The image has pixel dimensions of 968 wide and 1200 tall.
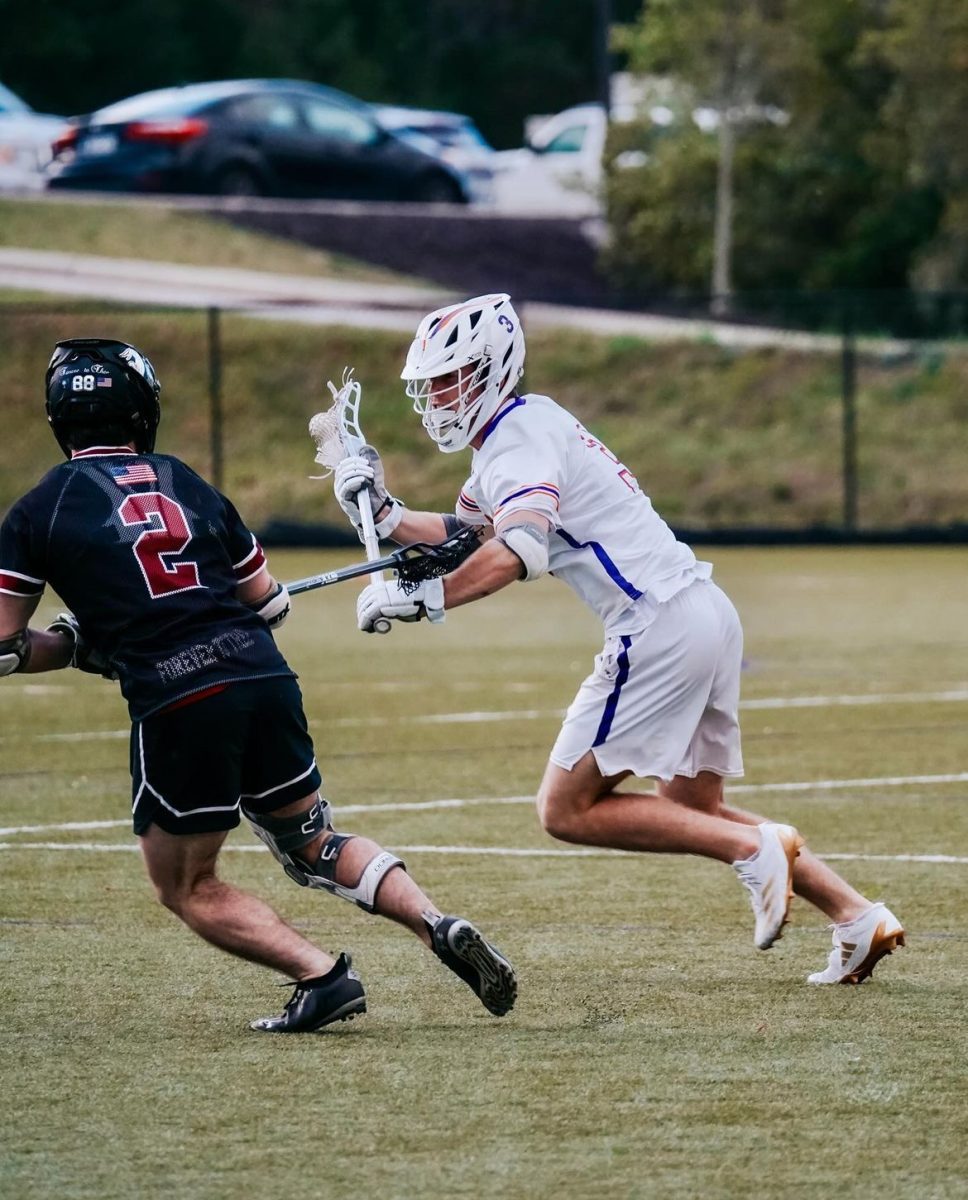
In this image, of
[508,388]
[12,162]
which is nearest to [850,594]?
[508,388]

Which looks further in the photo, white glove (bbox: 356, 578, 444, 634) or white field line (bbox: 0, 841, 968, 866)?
white field line (bbox: 0, 841, 968, 866)

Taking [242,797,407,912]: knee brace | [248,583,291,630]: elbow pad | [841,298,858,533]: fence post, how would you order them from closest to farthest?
[242,797,407,912]: knee brace
[248,583,291,630]: elbow pad
[841,298,858,533]: fence post

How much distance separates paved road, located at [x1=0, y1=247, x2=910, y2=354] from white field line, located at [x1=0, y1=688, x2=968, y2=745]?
1588 cm

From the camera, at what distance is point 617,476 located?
6184 mm

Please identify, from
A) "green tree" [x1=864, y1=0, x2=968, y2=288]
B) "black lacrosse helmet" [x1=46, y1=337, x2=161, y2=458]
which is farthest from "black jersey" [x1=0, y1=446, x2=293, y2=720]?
"green tree" [x1=864, y1=0, x2=968, y2=288]

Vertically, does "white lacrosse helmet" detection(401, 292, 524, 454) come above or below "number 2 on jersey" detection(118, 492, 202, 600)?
above

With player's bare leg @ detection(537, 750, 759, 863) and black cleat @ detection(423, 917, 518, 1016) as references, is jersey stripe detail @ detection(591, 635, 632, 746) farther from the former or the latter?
black cleat @ detection(423, 917, 518, 1016)

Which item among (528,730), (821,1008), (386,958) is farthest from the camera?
(528,730)

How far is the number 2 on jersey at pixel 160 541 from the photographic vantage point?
554cm

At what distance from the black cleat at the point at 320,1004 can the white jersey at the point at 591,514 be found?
1.26m

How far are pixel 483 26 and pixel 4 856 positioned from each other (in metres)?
44.1

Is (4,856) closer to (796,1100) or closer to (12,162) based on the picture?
(796,1100)

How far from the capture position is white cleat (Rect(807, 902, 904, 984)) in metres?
6.05

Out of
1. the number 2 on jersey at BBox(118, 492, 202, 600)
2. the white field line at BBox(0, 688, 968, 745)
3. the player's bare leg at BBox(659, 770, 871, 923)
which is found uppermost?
the number 2 on jersey at BBox(118, 492, 202, 600)
